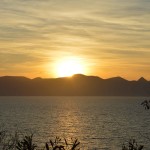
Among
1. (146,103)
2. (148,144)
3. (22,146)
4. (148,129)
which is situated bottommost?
(22,146)

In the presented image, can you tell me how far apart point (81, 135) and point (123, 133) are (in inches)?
605

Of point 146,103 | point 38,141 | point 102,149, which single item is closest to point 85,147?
point 102,149

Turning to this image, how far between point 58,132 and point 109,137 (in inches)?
943

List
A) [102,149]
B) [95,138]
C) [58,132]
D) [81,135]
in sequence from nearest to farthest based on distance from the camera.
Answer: [102,149], [95,138], [81,135], [58,132]

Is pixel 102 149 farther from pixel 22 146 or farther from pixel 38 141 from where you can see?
pixel 22 146

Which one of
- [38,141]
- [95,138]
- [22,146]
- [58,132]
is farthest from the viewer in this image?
[58,132]

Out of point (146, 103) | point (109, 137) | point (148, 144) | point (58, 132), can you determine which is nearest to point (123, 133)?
point (109, 137)

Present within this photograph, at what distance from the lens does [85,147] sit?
98.3m

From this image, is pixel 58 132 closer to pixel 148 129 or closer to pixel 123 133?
pixel 123 133

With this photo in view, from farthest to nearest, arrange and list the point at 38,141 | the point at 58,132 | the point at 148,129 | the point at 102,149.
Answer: the point at 148,129
the point at 58,132
the point at 38,141
the point at 102,149

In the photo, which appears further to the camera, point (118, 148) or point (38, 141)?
point (38, 141)

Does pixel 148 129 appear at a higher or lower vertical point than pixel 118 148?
higher

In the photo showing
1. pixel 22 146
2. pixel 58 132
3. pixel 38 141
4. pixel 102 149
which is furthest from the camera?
pixel 58 132

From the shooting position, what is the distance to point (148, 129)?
149625 millimetres
